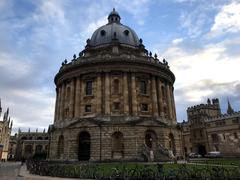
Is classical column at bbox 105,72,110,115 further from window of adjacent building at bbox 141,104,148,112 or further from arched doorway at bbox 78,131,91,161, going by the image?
window of adjacent building at bbox 141,104,148,112

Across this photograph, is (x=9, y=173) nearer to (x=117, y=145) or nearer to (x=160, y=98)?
(x=117, y=145)

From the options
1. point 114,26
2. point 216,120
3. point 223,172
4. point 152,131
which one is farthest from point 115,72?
point 216,120

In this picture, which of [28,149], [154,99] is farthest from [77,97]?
[28,149]

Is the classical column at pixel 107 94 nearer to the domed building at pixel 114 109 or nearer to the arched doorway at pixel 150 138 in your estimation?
the domed building at pixel 114 109

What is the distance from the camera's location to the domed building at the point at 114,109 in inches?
1405

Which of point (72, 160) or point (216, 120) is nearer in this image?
point (72, 160)

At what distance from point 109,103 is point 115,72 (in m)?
5.85

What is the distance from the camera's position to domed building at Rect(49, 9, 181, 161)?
35.7 meters

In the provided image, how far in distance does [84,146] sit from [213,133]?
163 feet

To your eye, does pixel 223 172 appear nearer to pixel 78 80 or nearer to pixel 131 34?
pixel 78 80

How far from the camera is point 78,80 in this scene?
41.5 meters

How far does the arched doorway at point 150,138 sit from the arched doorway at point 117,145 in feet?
14.5

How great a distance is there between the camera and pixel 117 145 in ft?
118

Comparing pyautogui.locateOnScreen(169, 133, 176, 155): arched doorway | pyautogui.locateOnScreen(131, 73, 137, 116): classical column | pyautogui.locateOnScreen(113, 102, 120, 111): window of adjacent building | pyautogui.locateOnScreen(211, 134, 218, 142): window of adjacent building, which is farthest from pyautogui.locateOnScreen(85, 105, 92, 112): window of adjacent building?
pyautogui.locateOnScreen(211, 134, 218, 142): window of adjacent building
